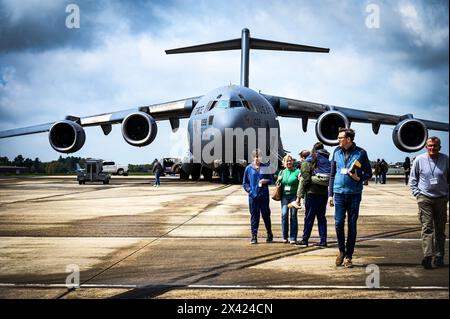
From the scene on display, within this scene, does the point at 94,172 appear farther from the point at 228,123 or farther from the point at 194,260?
the point at 194,260

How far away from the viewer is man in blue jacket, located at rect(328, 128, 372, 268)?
593 centimetres

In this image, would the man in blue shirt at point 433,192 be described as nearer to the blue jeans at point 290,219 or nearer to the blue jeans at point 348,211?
the blue jeans at point 348,211

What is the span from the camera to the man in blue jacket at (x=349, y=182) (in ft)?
19.4

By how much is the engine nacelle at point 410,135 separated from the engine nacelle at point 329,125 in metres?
2.79

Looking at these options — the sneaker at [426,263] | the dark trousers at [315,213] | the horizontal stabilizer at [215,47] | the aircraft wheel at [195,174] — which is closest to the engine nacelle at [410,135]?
the aircraft wheel at [195,174]

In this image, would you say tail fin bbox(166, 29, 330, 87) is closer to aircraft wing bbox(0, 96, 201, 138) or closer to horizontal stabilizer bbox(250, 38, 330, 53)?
horizontal stabilizer bbox(250, 38, 330, 53)

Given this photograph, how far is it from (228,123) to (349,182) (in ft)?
47.9

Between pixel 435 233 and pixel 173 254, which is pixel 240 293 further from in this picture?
pixel 435 233

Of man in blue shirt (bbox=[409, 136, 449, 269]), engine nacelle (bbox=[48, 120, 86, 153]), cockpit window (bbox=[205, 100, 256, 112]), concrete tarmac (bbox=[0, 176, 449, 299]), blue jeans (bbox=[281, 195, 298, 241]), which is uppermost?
cockpit window (bbox=[205, 100, 256, 112])

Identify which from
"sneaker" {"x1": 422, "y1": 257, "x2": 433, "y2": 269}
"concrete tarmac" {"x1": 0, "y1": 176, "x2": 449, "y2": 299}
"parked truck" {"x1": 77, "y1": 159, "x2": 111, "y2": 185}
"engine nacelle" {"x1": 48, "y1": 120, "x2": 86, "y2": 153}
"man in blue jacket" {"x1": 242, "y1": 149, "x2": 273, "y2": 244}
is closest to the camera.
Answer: "concrete tarmac" {"x1": 0, "y1": 176, "x2": 449, "y2": 299}

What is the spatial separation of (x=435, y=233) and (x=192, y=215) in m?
5.86

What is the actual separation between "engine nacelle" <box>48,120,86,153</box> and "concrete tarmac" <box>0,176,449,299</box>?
15211 millimetres

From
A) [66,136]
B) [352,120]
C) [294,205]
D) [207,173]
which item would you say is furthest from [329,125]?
[294,205]

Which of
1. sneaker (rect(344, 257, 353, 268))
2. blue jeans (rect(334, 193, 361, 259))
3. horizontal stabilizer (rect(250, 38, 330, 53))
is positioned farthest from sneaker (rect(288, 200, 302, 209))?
horizontal stabilizer (rect(250, 38, 330, 53))
